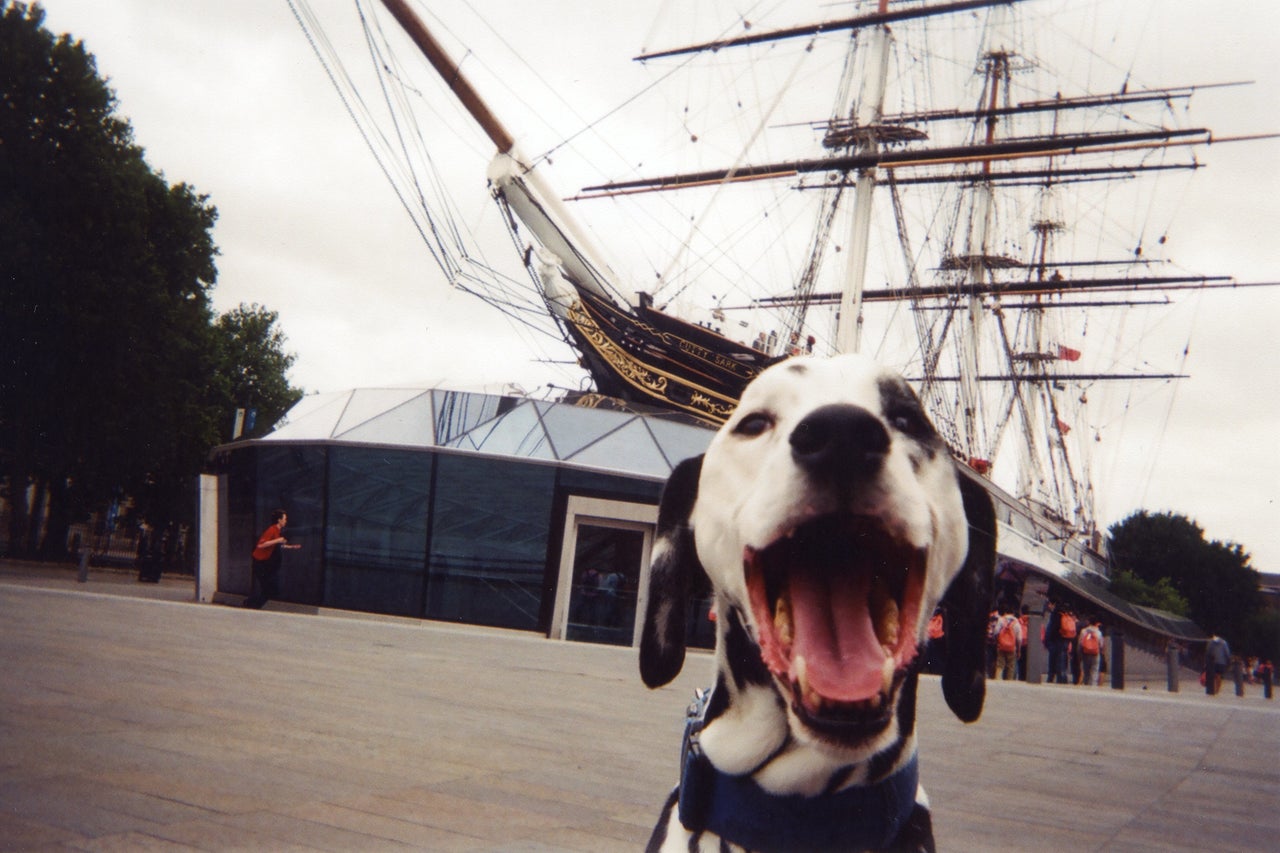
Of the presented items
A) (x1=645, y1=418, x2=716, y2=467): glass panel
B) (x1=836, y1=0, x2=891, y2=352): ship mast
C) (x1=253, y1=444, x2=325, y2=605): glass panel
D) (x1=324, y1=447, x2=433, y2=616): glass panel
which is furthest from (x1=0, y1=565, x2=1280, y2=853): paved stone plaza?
(x1=836, y1=0, x2=891, y2=352): ship mast

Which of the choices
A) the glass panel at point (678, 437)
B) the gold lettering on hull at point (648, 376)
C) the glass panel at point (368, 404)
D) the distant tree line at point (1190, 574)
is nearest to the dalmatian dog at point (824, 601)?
the glass panel at point (678, 437)

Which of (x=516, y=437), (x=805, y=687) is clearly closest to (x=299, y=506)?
(x=516, y=437)

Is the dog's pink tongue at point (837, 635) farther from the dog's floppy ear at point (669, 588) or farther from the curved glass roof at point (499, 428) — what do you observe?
the curved glass roof at point (499, 428)

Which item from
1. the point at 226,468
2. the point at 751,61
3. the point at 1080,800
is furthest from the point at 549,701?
the point at 751,61

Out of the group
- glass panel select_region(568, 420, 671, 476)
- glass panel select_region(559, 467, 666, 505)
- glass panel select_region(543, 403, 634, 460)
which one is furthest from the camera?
glass panel select_region(543, 403, 634, 460)

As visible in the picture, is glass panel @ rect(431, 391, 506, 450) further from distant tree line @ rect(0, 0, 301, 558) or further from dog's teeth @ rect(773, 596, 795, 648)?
dog's teeth @ rect(773, 596, 795, 648)

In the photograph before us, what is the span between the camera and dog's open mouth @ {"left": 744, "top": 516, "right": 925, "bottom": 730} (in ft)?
4.03

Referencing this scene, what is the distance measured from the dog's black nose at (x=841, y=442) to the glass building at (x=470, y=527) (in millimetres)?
15547

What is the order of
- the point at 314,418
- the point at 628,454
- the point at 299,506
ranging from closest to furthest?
the point at 299,506 < the point at 628,454 < the point at 314,418

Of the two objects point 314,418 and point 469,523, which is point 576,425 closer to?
point 469,523

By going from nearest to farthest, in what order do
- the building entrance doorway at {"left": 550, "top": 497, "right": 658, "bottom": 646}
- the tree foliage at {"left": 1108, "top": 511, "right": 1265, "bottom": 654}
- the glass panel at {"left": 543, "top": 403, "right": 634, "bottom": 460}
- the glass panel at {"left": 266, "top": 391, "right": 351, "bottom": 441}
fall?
the building entrance doorway at {"left": 550, "top": 497, "right": 658, "bottom": 646} < the glass panel at {"left": 543, "top": 403, "right": 634, "bottom": 460} < the glass panel at {"left": 266, "top": 391, "right": 351, "bottom": 441} < the tree foliage at {"left": 1108, "top": 511, "right": 1265, "bottom": 654}

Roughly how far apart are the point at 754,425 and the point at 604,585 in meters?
16.0

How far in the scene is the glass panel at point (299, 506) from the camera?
674 inches

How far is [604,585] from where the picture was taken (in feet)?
56.7
